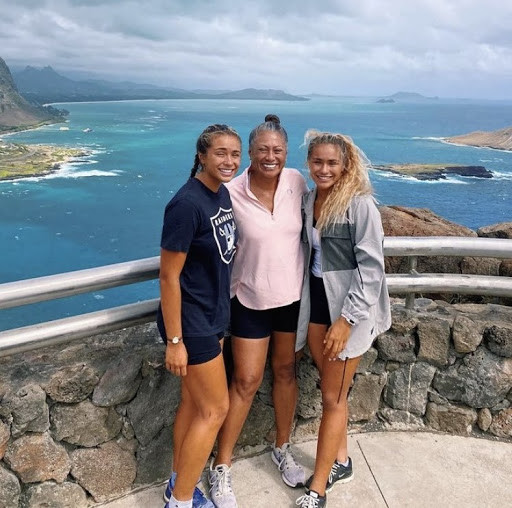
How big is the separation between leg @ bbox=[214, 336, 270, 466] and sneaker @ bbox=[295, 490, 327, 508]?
1.35 feet

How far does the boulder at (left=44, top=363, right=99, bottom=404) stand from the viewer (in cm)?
228

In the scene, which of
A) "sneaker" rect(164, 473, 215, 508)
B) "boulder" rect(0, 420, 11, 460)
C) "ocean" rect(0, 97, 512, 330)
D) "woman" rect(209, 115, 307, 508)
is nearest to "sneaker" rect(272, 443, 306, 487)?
"woman" rect(209, 115, 307, 508)

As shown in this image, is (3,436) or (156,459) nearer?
(3,436)

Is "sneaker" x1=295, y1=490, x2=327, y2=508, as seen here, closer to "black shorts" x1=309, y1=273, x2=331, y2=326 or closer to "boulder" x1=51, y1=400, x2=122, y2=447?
"black shorts" x1=309, y1=273, x2=331, y2=326

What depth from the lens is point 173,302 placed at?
2.03 meters

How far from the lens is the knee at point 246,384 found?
8.32 ft

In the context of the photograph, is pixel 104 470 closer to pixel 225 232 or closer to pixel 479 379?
pixel 225 232

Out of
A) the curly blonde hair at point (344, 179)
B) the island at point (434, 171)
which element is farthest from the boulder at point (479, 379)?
the island at point (434, 171)

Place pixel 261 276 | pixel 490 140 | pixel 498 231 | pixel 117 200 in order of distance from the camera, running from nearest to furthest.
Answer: pixel 261 276 < pixel 498 231 < pixel 117 200 < pixel 490 140

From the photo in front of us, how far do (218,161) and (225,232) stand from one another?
30 centimetres

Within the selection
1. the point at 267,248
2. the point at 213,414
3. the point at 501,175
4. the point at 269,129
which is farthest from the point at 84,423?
the point at 501,175

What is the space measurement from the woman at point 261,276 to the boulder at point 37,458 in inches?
29.4

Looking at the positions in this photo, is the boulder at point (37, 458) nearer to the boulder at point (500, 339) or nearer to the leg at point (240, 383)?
the leg at point (240, 383)

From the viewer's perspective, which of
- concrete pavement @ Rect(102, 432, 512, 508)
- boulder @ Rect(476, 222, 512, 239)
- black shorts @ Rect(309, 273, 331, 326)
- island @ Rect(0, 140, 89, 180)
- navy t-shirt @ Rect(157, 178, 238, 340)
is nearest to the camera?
navy t-shirt @ Rect(157, 178, 238, 340)
